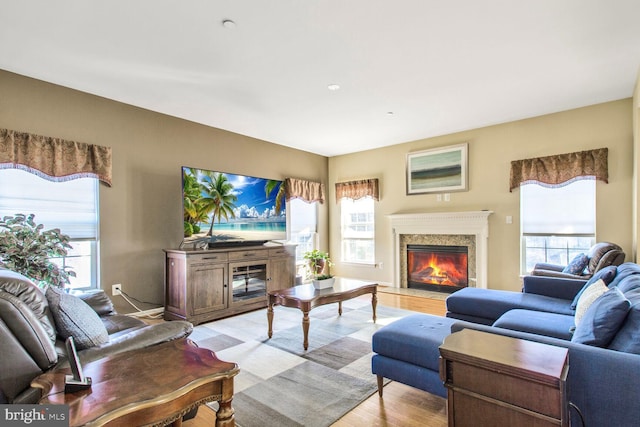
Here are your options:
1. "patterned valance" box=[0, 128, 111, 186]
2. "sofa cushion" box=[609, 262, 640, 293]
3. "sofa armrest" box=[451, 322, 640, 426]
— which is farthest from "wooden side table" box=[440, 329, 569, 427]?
"patterned valance" box=[0, 128, 111, 186]

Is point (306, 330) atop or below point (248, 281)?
below

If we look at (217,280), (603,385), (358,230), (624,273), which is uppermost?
(358,230)

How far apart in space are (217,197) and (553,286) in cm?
399

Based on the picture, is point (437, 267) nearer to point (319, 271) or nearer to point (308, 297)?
point (319, 271)

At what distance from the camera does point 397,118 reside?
457 cm

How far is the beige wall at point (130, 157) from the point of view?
3.38 metres

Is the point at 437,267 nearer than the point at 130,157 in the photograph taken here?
No

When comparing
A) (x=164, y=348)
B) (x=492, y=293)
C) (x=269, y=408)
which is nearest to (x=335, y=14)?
(x=164, y=348)

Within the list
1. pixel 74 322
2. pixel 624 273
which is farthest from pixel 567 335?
pixel 74 322

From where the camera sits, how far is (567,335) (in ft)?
7.14

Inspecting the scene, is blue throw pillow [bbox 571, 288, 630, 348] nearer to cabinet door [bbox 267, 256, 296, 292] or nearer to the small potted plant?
the small potted plant

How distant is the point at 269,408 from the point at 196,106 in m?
3.46

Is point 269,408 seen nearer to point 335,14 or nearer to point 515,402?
point 515,402

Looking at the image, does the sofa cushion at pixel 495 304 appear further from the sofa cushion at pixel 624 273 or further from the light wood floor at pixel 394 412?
the light wood floor at pixel 394 412
